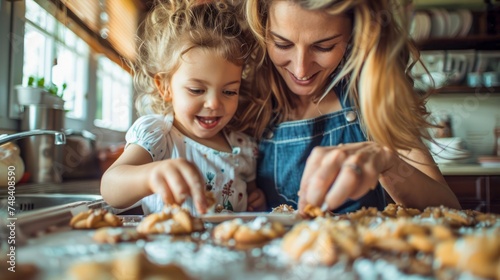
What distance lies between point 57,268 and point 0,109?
112 cm

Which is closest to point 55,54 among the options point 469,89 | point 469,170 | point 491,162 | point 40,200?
point 40,200

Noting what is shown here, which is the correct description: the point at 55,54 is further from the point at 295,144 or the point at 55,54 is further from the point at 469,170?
the point at 469,170

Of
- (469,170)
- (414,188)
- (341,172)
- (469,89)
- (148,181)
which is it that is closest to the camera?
(341,172)

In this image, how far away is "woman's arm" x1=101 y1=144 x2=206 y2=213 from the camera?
59 cm

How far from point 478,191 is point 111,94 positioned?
1.84 meters

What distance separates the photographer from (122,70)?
8.11ft

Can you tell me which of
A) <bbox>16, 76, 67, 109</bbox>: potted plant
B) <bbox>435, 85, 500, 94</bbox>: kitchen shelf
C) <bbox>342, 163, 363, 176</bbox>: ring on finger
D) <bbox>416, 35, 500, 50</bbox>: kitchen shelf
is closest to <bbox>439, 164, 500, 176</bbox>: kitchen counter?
<bbox>435, 85, 500, 94</bbox>: kitchen shelf

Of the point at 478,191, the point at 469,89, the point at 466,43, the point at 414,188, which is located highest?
the point at 466,43

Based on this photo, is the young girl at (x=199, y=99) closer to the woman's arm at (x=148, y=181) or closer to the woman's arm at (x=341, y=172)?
the woman's arm at (x=148, y=181)

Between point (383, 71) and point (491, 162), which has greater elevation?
point (383, 71)

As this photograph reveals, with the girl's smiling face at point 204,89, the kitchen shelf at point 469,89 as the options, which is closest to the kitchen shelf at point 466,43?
the kitchen shelf at point 469,89

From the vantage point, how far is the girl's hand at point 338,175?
0.55 meters

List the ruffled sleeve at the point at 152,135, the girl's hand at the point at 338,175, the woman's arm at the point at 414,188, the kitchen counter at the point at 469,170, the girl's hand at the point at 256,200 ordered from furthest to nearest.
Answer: the kitchen counter at the point at 469,170, the girl's hand at the point at 256,200, the ruffled sleeve at the point at 152,135, the woman's arm at the point at 414,188, the girl's hand at the point at 338,175

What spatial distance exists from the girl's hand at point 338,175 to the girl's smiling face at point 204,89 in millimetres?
380
